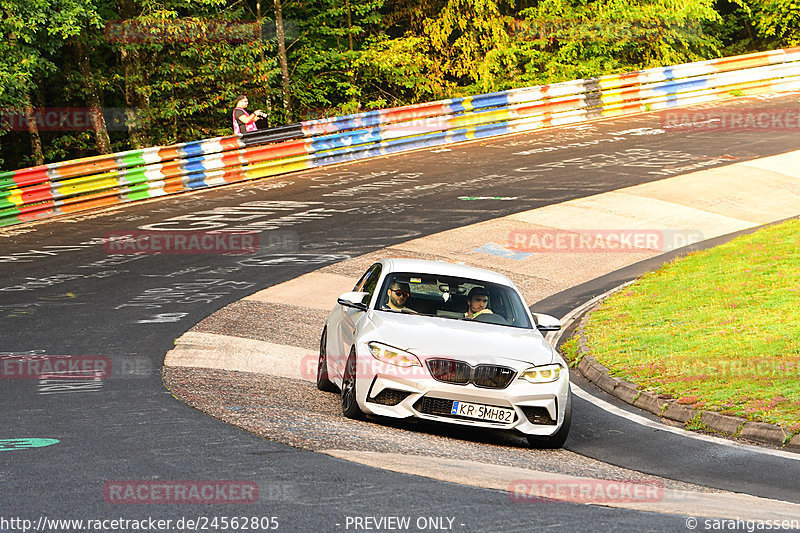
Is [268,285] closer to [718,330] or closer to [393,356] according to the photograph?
[718,330]

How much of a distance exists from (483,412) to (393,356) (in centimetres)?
94

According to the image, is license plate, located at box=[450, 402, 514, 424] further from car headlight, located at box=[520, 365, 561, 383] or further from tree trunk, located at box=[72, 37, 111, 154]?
tree trunk, located at box=[72, 37, 111, 154]

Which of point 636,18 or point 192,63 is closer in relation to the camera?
point 192,63

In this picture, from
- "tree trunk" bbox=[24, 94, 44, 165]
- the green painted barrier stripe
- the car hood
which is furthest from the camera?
"tree trunk" bbox=[24, 94, 44, 165]

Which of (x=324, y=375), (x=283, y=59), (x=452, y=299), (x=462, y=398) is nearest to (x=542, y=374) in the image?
(x=462, y=398)

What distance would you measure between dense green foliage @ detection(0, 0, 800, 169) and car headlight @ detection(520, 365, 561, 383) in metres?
16.3

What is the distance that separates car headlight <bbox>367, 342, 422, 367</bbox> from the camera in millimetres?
8758

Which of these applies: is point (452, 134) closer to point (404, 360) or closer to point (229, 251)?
point (229, 251)

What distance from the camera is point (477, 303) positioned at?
32.9 feet

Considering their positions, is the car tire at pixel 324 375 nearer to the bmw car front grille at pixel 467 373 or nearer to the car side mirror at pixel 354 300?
the car side mirror at pixel 354 300

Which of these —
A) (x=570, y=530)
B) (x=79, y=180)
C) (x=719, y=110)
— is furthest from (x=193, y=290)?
(x=719, y=110)

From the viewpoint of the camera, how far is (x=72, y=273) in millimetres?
16625

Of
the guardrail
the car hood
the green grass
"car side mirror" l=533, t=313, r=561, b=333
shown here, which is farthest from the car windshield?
the guardrail

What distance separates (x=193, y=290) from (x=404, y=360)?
7.80 meters
